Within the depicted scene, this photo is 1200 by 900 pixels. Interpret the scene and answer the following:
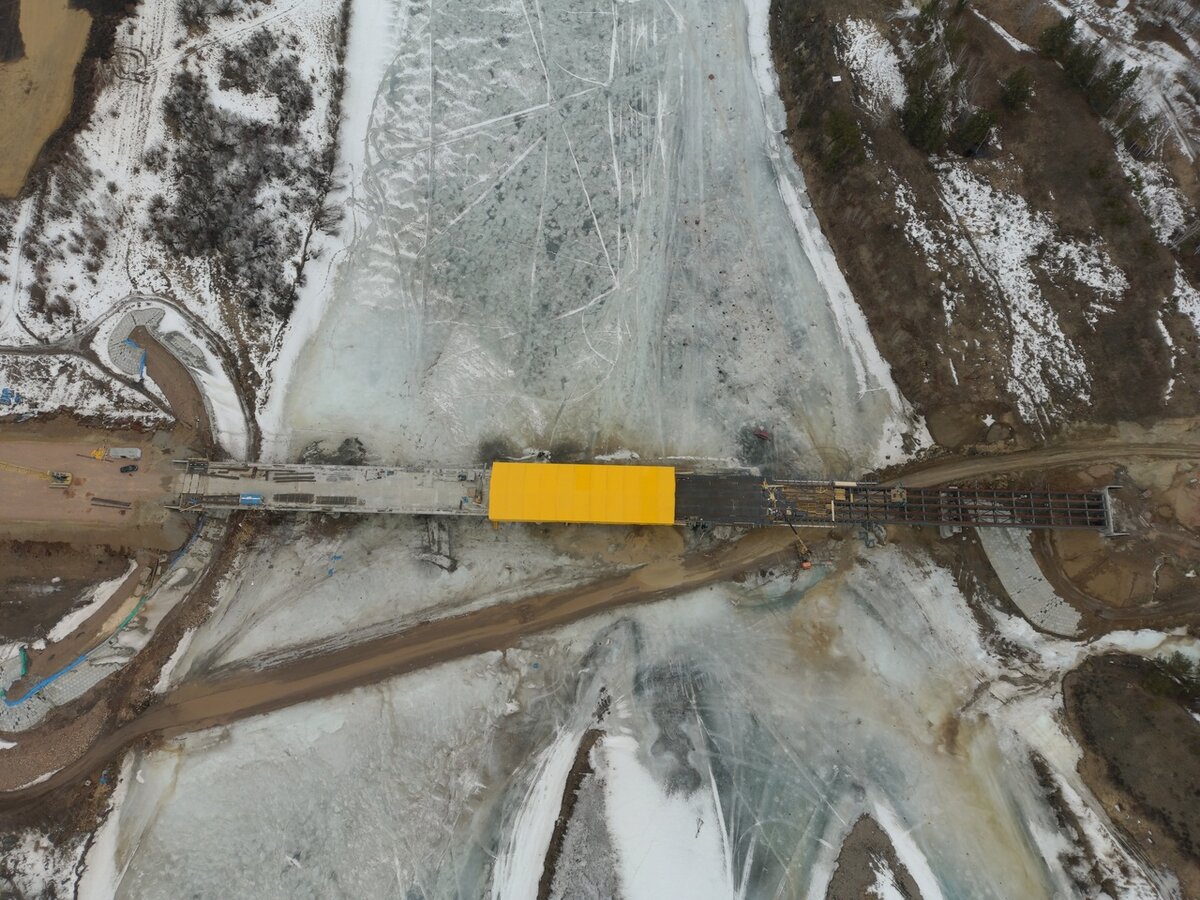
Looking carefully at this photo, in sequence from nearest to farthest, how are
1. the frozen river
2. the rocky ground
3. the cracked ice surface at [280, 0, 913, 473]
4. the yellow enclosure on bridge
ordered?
the frozen river, the yellow enclosure on bridge, the rocky ground, the cracked ice surface at [280, 0, 913, 473]

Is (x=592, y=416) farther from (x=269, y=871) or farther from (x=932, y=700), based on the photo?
(x=269, y=871)

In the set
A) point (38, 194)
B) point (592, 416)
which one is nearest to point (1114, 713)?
point (592, 416)

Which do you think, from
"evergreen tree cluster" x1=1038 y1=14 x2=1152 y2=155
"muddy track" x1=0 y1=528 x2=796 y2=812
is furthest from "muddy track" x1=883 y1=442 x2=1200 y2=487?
"evergreen tree cluster" x1=1038 y1=14 x2=1152 y2=155

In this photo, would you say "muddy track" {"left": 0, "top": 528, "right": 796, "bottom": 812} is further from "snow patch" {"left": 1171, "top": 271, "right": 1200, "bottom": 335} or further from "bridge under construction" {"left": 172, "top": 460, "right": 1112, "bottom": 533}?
"snow patch" {"left": 1171, "top": 271, "right": 1200, "bottom": 335}

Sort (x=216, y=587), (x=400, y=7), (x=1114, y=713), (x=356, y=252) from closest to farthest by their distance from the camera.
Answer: (x=1114, y=713) < (x=216, y=587) < (x=356, y=252) < (x=400, y=7)

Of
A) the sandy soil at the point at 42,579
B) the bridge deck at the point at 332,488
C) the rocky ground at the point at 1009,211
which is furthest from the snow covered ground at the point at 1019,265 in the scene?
the sandy soil at the point at 42,579

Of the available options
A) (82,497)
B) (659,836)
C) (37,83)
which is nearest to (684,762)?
(659,836)
